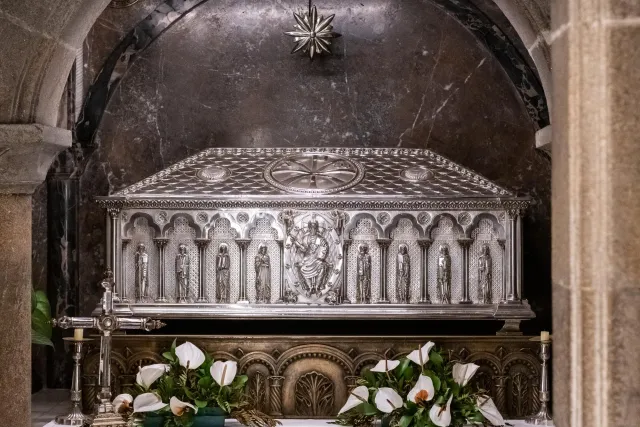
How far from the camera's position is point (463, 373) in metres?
4.67

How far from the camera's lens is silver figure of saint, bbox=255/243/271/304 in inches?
269

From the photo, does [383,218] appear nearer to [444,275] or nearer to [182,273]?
[444,275]

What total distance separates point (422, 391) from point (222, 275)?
2660 mm

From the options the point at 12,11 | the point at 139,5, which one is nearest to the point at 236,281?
the point at 139,5

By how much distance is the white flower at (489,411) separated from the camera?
4547 mm

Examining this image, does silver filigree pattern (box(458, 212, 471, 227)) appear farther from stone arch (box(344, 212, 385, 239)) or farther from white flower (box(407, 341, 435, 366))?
white flower (box(407, 341, 435, 366))

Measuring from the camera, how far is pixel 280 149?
7371mm

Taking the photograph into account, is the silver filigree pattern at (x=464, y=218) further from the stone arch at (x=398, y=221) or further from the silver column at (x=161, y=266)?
the silver column at (x=161, y=266)

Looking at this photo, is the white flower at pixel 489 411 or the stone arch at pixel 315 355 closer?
the white flower at pixel 489 411

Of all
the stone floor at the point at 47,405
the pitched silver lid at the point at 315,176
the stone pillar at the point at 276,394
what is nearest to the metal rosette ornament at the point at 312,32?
the pitched silver lid at the point at 315,176

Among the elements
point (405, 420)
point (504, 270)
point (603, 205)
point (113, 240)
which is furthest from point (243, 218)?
point (603, 205)

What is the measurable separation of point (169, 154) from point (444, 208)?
2206 mm

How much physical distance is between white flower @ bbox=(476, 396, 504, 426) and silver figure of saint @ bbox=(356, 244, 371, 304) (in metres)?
2.22

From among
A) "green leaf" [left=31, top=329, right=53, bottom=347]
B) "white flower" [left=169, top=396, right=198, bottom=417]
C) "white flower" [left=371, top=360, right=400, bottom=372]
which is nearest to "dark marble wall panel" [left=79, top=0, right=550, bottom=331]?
"green leaf" [left=31, top=329, right=53, bottom=347]
